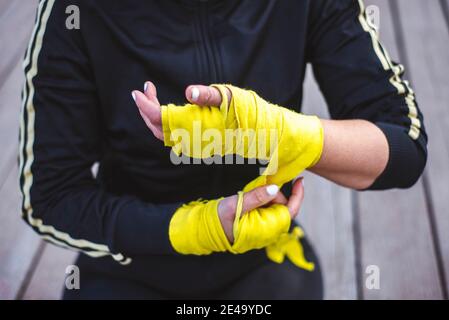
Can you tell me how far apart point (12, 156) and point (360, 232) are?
0.93 m

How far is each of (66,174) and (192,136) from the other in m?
0.29

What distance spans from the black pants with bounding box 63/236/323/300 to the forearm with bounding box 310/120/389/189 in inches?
9.5

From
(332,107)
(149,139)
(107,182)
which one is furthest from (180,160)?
(332,107)

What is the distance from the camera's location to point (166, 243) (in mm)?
726

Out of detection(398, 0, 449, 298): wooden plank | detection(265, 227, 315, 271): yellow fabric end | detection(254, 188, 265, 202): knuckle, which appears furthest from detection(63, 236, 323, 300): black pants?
detection(398, 0, 449, 298): wooden plank

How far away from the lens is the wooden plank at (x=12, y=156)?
3.72 feet

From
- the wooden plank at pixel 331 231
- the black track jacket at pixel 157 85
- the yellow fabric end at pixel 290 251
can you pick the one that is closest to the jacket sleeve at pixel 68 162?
the black track jacket at pixel 157 85

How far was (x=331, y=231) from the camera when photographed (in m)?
1.19

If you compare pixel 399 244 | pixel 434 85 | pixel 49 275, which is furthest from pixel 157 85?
pixel 434 85

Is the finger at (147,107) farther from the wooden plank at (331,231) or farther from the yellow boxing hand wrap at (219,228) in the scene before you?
the wooden plank at (331,231)

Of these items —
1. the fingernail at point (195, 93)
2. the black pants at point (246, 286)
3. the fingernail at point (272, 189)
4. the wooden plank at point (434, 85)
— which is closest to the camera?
the fingernail at point (195, 93)

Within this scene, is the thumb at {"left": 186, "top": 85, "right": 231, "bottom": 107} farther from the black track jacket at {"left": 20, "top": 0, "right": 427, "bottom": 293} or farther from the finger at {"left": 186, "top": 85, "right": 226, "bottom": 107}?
the black track jacket at {"left": 20, "top": 0, "right": 427, "bottom": 293}

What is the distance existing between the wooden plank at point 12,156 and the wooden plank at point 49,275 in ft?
0.08

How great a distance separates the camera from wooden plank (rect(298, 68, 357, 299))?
1103mm
